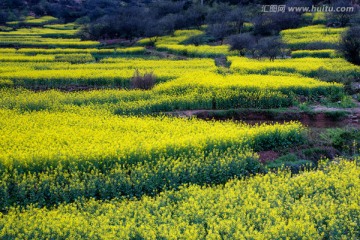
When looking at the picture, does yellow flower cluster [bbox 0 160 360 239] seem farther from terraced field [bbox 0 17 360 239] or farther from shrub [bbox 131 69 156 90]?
shrub [bbox 131 69 156 90]

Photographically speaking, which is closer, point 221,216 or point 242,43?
point 221,216

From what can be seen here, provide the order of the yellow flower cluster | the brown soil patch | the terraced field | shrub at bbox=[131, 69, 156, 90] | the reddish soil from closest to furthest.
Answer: the yellow flower cluster, the terraced field, the brown soil patch, the reddish soil, shrub at bbox=[131, 69, 156, 90]

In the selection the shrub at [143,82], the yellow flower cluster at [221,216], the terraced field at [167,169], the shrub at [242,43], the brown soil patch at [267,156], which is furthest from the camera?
the shrub at [242,43]

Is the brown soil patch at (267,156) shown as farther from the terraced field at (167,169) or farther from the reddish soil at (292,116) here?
the reddish soil at (292,116)

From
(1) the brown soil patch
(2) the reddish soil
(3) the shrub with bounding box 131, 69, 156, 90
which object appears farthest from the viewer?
(3) the shrub with bounding box 131, 69, 156, 90

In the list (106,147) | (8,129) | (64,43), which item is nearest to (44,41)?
(64,43)

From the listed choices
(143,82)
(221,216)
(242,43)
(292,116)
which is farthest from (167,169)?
(242,43)

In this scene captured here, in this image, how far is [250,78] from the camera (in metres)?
23.0

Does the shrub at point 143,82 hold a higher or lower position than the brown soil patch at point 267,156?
higher

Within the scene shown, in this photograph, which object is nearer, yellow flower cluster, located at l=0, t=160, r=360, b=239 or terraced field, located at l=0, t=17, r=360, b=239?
yellow flower cluster, located at l=0, t=160, r=360, b=239

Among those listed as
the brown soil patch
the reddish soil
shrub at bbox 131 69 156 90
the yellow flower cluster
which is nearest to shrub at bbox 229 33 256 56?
shrub at bbox 131 69 156 90

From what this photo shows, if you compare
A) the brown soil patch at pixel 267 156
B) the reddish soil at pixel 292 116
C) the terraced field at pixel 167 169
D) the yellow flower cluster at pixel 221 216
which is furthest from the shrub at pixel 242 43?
the yellow flower cluster at pixel 221 216

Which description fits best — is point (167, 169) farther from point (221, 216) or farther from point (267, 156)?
point (267, 156)

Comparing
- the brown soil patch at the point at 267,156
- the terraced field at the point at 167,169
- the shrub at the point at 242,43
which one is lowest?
the brown soil patch at the point at 267,156
